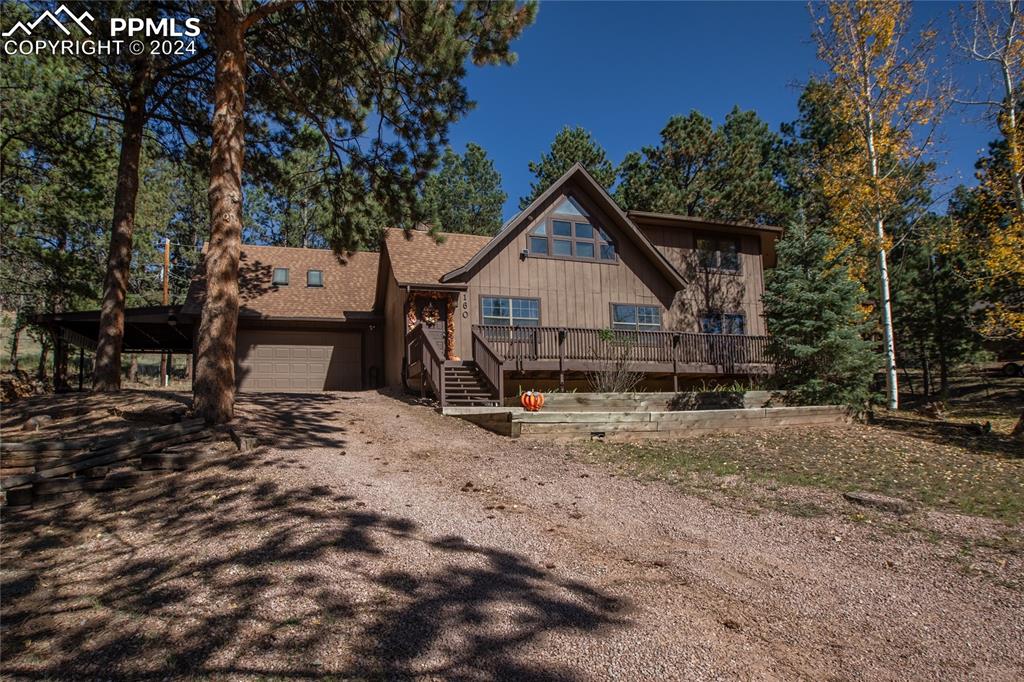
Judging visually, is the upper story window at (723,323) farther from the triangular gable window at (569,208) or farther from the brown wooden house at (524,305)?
the triangular gable window at (569,208)

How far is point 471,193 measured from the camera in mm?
43438

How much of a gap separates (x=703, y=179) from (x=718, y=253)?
32.3 ft

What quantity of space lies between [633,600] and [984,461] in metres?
9.49

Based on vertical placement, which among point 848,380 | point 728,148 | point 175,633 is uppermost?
point 728,148

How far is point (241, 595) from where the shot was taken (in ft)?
12.6

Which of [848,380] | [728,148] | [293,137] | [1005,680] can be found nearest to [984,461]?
[848,380]

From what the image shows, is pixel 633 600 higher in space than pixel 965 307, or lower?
lower

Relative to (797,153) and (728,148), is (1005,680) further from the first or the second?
(797,153)

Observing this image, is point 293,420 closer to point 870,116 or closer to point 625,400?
point 625,400

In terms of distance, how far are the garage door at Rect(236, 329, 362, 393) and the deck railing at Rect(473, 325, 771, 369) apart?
23.1ft

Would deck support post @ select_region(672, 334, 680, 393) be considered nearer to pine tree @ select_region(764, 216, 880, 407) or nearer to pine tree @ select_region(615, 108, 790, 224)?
pine tree @ select_region(764, 216, 880, 407)

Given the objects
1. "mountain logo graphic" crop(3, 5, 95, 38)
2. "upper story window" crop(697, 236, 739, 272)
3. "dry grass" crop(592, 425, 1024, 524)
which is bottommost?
"dry grass" crop(592, 425, 1024, 524)

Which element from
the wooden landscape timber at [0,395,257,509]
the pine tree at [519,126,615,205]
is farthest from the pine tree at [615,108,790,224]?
the wooden landscape timber at [0,395,257,509]

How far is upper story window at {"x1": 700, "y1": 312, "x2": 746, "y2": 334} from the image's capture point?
2081 cm
